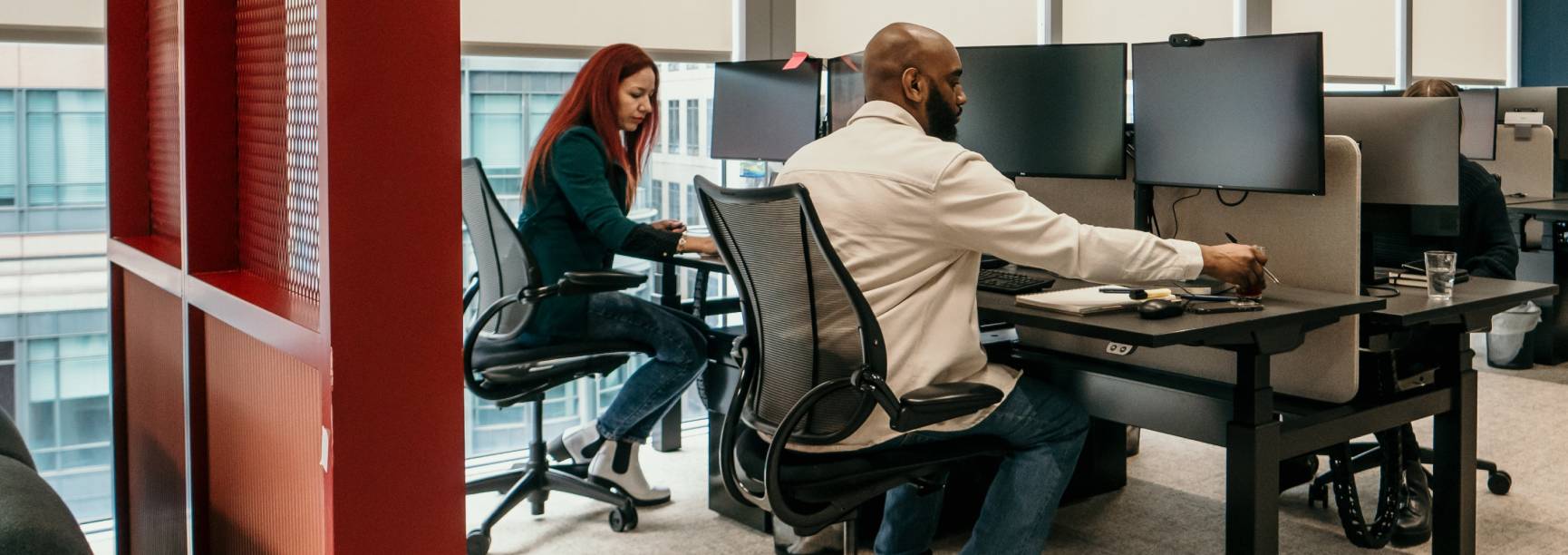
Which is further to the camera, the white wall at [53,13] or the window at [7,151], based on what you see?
the window at [7,151]

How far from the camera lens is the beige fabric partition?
7.71 ft

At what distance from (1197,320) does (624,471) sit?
166cm

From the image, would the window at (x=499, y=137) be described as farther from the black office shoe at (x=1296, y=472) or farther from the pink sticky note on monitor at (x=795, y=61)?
the black office shoe at (x=1296, y=472)

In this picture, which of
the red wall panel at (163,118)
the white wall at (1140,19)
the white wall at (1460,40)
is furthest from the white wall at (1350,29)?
the red wall panel at (163,118)

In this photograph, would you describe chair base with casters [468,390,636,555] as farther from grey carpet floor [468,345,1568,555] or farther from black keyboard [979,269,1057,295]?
black keyboard [979,269,1057,295]

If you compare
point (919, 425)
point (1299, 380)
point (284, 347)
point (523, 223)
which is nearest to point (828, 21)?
point (523, 223)

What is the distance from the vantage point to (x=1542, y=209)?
14.9ft

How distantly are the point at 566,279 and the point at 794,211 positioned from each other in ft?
3.36

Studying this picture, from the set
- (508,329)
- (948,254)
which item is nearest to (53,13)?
(508,329)

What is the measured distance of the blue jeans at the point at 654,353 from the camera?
3.03 metres

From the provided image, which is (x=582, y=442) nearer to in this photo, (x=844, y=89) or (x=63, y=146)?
(x=844, y=89)

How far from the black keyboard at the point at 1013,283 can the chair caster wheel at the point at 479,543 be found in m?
1.29

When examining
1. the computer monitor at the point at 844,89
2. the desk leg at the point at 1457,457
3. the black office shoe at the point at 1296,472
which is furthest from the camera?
the computer monitor at the point at 844,89

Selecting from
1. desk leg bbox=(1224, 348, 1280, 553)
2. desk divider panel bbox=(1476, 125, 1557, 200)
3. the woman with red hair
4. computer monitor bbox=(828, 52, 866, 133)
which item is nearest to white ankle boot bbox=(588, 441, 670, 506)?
the woman with red hair
